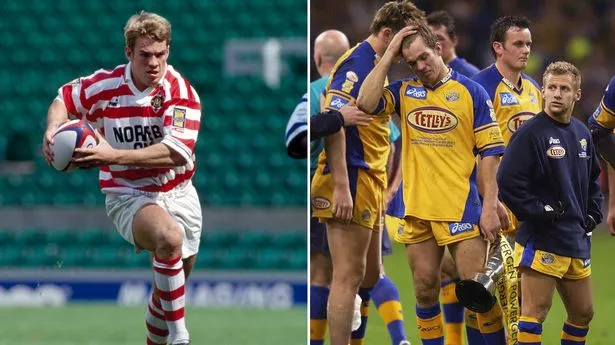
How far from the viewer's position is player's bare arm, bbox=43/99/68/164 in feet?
20.0

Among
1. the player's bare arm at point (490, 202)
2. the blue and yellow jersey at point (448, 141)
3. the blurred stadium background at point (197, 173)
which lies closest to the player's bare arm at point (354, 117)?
the blue and yellow jersey at point (448, 141)

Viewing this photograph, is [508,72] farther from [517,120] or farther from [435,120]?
[435,120]

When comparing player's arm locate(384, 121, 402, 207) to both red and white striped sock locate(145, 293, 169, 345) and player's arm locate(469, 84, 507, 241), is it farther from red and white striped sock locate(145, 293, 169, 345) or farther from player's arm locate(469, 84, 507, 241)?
red and white striped sock locate(145, 293, 169, 345)

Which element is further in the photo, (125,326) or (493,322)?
(125,326)

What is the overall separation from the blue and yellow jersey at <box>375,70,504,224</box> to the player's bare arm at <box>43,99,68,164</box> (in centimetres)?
181

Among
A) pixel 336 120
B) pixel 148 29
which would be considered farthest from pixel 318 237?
pixel 148 29

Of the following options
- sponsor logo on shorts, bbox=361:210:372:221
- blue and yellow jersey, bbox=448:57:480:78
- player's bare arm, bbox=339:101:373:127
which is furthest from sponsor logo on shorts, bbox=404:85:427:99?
blue and yellow jersey, bbox=448:57:480:78

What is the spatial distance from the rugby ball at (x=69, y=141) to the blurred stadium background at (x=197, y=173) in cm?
523

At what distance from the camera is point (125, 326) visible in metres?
9.37

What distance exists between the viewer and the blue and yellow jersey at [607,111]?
20.7ft

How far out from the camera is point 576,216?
5.50m

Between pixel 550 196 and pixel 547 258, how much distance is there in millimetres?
278

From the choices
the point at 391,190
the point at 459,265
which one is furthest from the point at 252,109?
the point at 459,265

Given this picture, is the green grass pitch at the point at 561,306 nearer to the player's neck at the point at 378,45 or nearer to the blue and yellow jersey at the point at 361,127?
the blue and yellow jersey at the point at 361,127
